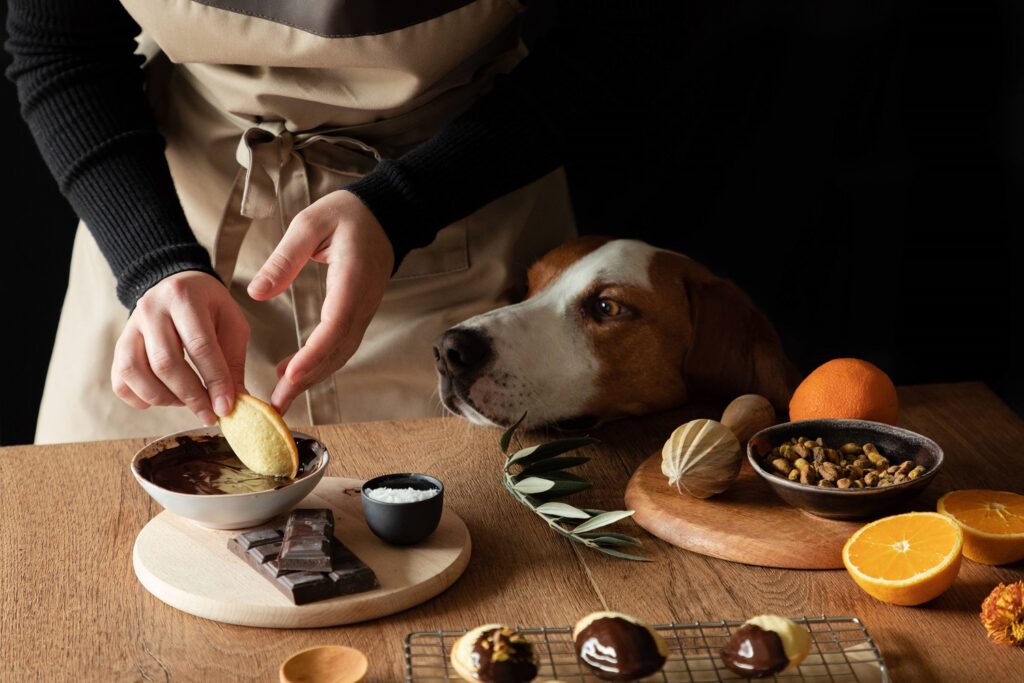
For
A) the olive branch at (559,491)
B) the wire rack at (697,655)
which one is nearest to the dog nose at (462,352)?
the olive branch at (559,491)

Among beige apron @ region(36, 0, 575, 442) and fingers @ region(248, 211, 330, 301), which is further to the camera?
beige apron @ region(36, 0, 575, 442)

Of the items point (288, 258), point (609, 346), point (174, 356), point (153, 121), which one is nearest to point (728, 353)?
point (609, 346)

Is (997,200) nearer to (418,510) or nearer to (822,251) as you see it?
(822,251)

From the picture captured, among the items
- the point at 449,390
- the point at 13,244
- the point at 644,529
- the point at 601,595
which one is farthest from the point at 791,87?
the point at 13,244

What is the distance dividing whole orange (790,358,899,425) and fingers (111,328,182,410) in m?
0.74

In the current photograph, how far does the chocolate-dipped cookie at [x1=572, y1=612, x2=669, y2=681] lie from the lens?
846mm

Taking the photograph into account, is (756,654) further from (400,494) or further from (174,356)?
(174,356)

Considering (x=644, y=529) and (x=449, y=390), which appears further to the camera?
(x=449, y=390)

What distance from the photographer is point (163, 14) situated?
1.41m

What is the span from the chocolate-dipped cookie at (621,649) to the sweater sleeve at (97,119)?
76 centimetres

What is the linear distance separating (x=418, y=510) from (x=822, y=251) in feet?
3.90

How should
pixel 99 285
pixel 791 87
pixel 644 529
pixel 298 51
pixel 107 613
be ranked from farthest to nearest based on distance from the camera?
1. pixel 791 87
2. pixel 99 285
3. pixel 298 51
4. pixel 644 529
5. pixel 107 613

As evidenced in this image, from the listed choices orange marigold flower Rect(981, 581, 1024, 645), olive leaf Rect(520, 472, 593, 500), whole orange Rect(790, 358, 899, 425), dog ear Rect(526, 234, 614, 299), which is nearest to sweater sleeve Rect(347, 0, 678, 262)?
dog ear Rect(526, 234, 614, 299)

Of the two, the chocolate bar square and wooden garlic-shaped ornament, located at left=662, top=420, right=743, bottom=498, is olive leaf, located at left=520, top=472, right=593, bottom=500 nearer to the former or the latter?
wooden garlic-shaped ornament, located at left=662, top=420, right=743, bottom=498
